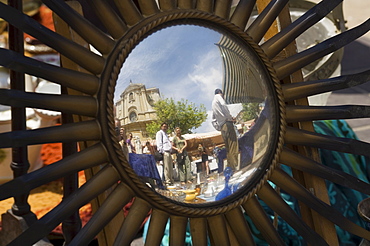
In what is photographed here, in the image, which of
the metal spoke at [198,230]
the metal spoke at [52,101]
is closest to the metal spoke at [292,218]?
the metal spoke at [198,230]

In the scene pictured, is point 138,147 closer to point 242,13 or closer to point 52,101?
point 52,101

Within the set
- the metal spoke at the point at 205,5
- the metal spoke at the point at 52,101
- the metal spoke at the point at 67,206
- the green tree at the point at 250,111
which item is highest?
the metal spoke at the point at 205,5

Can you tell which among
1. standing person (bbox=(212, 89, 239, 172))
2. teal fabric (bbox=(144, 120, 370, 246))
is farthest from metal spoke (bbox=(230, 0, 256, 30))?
teal fabric (bbox=(144, 120, 370, 246))

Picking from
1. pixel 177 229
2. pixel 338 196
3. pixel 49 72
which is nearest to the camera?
pixel 49 72

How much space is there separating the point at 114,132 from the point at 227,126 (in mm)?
182

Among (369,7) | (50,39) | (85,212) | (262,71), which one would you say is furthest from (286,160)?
(369,7)

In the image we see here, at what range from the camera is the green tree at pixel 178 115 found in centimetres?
71

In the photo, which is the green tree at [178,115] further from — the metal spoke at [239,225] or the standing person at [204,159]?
the metal spoke at [239,225]

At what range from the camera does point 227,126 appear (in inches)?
29.5

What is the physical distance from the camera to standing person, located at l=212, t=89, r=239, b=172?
0.74 m

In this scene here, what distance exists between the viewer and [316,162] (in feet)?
2.72

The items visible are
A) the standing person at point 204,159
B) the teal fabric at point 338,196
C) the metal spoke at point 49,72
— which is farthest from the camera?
the teal fabric at point 338,196

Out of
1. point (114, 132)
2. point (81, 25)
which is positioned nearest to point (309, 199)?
point (114, 132)

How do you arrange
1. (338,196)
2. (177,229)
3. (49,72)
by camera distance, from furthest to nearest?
1. (338,196)
2. (177,229)
3. (49,72)
